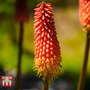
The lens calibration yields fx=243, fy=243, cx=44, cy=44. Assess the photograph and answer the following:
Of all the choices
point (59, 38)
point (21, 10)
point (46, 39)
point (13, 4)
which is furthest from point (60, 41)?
point (46, 39)

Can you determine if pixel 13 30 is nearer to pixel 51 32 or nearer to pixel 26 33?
pixel 26 33

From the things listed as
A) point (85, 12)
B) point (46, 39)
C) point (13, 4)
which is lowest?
point (46, 39)

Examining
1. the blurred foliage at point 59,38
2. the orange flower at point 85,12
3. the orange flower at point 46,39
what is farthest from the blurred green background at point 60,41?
the orange flower at point 46,39

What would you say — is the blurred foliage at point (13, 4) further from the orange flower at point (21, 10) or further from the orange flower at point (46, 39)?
the orange flower at point (46, 39)

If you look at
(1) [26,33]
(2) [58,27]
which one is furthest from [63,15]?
(1) [26,33]

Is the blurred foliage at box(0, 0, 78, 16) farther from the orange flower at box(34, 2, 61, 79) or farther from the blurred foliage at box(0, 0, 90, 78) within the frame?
the orange flower at box(34, 2, 61, 79)

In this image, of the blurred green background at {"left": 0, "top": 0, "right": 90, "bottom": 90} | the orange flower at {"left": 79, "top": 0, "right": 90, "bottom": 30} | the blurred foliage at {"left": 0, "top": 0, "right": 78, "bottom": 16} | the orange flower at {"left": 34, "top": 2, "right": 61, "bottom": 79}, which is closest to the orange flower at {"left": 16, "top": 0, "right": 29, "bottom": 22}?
the blurred foliage at {"left": 0, "top": 0, "right": 78, "bottom": 16}

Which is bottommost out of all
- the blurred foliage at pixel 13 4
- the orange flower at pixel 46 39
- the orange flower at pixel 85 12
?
the orange flower at pixel 46 39

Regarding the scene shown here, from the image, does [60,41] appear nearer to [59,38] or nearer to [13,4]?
[59,38]
